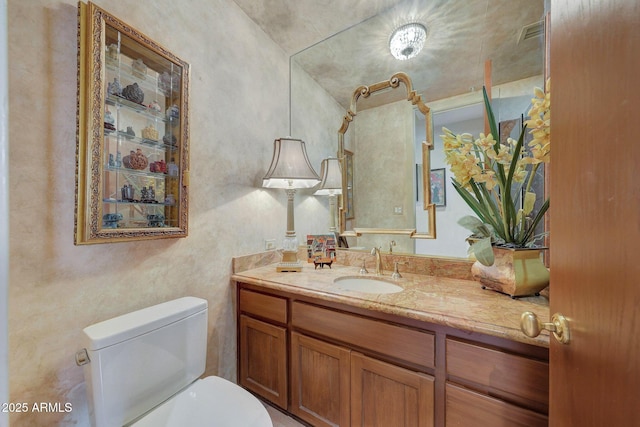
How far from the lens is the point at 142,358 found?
3.20 feet

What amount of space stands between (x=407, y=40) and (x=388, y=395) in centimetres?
207

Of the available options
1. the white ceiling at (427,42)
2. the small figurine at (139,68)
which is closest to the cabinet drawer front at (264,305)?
the small figurine at (139,68)

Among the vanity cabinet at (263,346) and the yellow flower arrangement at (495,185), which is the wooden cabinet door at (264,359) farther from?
the yellow flower arrangement at (495,185)

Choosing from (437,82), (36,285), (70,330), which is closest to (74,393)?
(70,330)

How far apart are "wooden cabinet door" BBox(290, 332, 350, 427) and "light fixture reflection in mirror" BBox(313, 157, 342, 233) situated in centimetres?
91

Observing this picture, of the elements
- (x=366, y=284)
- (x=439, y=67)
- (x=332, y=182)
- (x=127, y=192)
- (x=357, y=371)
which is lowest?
(x=357, y=371)

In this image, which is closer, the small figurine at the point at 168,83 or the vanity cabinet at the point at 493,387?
the vanity cabinet at the point at 493,387

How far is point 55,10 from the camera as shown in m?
0.92

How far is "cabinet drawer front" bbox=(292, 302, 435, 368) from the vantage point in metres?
0.98

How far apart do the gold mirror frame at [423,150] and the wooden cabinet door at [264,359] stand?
2.84 feet

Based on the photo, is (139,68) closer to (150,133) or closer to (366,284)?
(150,133)

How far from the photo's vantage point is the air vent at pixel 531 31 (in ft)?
4.09

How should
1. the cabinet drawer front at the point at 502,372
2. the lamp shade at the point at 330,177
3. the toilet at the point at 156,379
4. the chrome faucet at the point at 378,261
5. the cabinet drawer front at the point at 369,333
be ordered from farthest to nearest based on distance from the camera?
the lamp shade at the point at 330,177 < the chrome faucet at the point at 378,261 < the cabinet drawer front at the point at 369,333 < the toilet at the point at 156,379 < the cabinet drawer front at the point at 502,372

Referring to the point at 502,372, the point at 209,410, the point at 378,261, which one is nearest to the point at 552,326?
the point at 502,372
